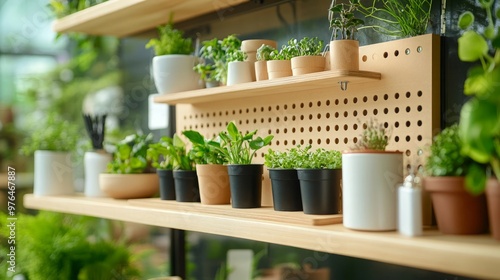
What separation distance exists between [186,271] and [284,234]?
1094 millimetres

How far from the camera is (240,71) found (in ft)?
5.31

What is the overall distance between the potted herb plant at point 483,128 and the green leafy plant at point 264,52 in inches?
22.5

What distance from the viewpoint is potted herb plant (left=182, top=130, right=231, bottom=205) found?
1.61 meters

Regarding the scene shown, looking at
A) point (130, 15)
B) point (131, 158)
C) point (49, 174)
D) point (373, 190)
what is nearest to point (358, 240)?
point (373, 190)

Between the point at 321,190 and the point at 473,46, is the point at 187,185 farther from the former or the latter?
the point at 473,46

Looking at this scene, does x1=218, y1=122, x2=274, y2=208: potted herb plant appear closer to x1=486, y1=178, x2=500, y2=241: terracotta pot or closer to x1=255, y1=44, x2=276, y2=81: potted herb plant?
x1=255, y1=44, x2=276, y2=81: potted herb plant

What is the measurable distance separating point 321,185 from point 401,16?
1.50 feet

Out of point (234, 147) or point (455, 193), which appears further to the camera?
point (234, 147)

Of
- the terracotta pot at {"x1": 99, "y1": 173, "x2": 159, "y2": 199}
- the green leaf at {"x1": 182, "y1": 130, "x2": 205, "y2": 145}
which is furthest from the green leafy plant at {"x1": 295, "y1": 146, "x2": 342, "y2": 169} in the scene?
the terracotta pot at {"x1": 99, "y1": 173, "x2": 159, "y2": 199}

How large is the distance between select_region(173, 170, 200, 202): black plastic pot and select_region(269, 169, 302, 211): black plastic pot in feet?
1.14

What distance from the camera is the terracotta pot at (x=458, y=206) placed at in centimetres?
108

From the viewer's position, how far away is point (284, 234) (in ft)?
4.14

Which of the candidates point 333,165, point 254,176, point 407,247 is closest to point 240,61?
point 254,176

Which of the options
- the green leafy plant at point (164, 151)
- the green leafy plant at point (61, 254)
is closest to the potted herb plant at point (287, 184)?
the green leafy plant at point (164, 151)
